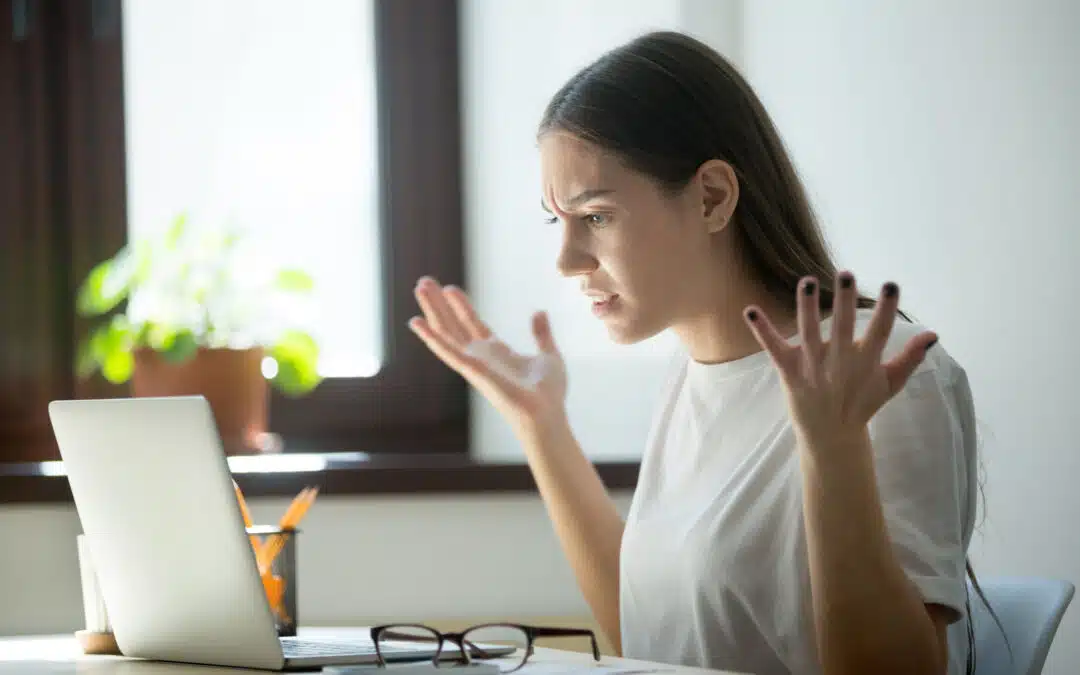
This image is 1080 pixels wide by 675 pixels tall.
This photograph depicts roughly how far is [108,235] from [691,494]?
59.8 inches

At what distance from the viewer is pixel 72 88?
2.63 metres

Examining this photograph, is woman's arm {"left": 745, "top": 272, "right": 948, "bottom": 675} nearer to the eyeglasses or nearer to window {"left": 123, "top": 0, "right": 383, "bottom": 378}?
the eyeglasses

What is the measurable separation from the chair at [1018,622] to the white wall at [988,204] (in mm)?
376

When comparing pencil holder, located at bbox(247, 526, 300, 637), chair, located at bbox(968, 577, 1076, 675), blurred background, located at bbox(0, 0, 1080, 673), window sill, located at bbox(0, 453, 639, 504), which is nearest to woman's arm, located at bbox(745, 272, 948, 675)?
chair, located at bbox(968, 577, 1076, 675)

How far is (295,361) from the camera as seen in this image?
8.22 feet

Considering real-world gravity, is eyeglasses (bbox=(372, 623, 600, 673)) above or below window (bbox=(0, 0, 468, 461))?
below

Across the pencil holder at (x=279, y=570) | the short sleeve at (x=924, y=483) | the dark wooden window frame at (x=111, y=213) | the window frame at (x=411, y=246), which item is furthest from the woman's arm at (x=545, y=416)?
the window frame at (x=411, y=246)

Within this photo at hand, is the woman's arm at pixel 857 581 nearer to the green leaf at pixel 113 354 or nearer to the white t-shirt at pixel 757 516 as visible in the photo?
the white t-shirt at pixel 757 516

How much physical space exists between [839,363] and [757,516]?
0.37m

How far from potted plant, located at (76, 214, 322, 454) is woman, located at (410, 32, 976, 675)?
3.11ft

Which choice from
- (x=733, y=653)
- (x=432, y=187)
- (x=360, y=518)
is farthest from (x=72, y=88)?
(x=733, y=653)

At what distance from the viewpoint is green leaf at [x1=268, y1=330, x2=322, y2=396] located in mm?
2502

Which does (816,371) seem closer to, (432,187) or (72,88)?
(432,187)

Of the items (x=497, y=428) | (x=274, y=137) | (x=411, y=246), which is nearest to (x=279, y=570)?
(x=497, y=428)
